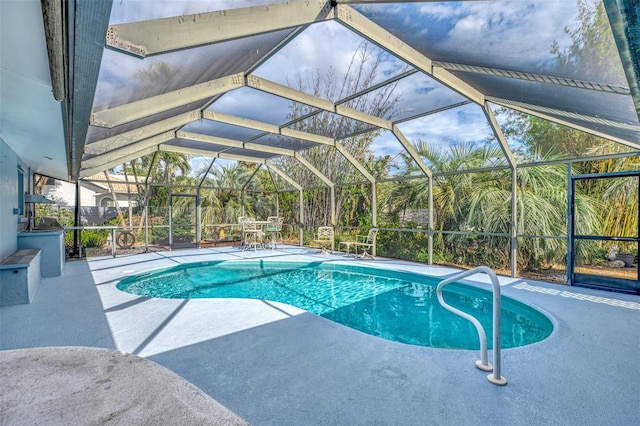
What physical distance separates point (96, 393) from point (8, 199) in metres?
6.03

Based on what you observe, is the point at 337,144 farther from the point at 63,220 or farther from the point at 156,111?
the point at 63,220

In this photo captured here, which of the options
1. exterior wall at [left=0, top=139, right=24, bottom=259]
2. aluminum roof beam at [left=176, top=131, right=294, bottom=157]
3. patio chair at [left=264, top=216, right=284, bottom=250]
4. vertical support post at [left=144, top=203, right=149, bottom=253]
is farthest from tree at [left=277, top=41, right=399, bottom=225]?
vertical support post at [left=144, top=203, right=149, bottom=253]

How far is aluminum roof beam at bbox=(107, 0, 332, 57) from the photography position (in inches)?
87.5

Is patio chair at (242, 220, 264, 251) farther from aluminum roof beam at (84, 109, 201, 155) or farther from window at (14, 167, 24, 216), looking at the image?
window at (14, 167, 24, 216)

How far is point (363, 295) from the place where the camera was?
20.2ft

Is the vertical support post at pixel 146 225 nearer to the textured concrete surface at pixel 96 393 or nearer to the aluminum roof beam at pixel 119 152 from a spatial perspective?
the aluminum roof beam at pixel 119 152

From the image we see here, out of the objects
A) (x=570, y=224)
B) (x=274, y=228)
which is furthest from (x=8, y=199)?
(x=570, y=224)

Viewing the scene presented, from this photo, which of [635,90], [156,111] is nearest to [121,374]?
[635,90]

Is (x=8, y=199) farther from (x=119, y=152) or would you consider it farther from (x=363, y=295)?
(x=363, y=295)

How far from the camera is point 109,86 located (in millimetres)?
2994

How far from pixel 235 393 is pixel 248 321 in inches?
60.5

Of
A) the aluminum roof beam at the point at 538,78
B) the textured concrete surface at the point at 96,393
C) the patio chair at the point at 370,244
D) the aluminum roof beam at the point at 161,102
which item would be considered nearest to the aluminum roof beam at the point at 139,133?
the aluminum roof beam at the point at 161,102

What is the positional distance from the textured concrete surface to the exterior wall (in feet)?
15.7

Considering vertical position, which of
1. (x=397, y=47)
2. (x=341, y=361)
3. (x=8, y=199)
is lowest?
(x=341, y=361)
